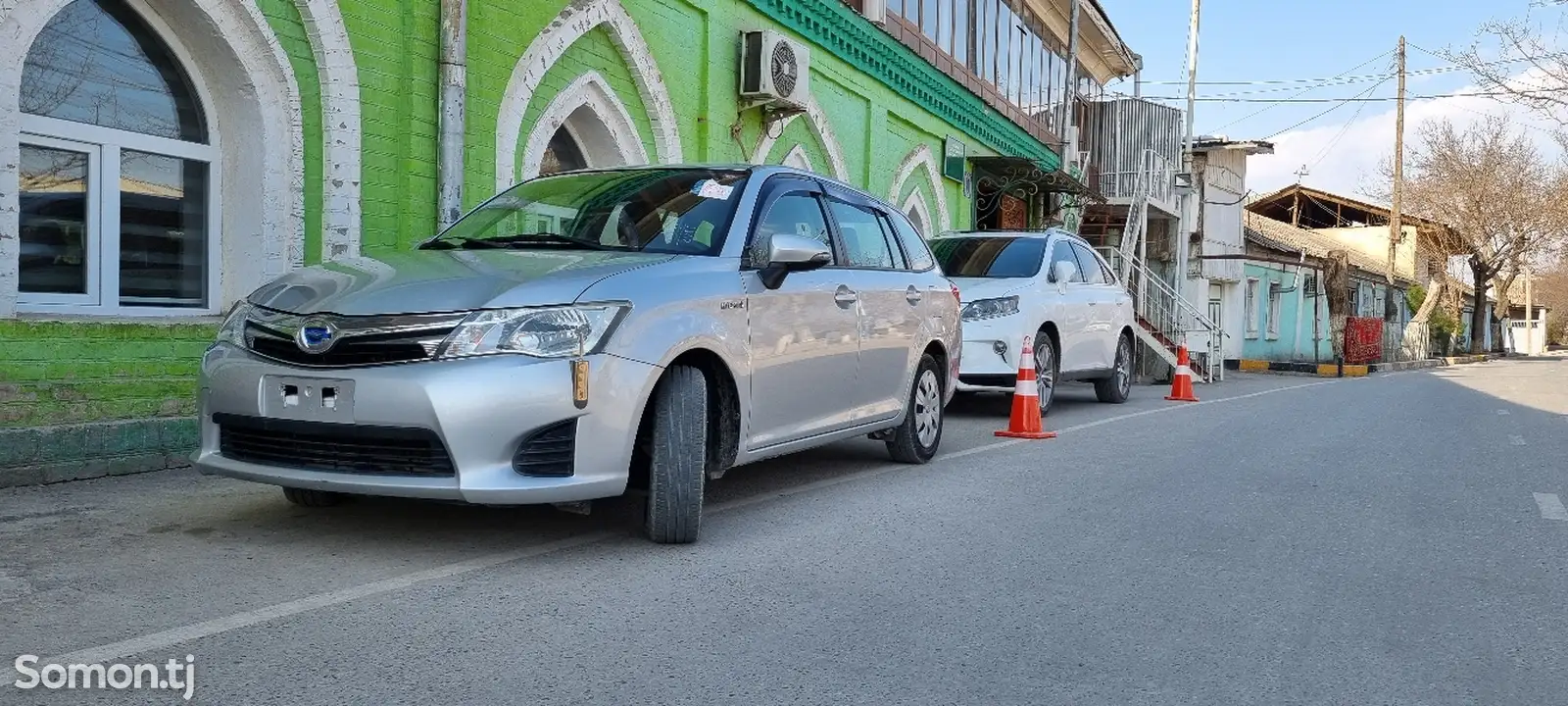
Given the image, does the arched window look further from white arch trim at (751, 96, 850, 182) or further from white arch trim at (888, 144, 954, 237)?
white arch trim at (888, 144, 954, 237)

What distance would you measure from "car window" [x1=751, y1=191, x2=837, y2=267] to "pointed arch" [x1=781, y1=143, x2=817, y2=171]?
25.6 feet

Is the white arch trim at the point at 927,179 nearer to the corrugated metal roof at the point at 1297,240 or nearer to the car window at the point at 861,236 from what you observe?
the car window at the point at 861,236

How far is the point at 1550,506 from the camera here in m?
6.73

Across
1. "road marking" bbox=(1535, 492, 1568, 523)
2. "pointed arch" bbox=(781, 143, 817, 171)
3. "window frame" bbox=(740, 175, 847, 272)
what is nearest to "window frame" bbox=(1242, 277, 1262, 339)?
"pointed arch" bbox=(781, 143, 817, 171)

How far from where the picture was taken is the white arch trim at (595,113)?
380 inches

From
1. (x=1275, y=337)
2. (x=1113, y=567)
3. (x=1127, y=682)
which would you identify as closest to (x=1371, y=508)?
(x=1113, y=567)

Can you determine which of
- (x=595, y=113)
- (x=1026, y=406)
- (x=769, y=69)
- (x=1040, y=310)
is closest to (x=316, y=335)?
(x=1026, y=406)

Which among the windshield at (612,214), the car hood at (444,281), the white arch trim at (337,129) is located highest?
the white arch trim at (337,129)

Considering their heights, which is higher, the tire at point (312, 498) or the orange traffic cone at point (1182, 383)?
the orange traffic cone at point (1182, 383)

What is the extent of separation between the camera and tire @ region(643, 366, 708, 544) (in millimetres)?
4691

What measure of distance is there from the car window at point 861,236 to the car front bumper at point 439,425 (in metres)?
2.34

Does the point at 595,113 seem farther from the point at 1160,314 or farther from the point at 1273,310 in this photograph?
the point at 1273,310

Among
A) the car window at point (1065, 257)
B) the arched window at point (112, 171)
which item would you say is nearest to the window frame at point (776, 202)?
the arched window at point (112, 171)

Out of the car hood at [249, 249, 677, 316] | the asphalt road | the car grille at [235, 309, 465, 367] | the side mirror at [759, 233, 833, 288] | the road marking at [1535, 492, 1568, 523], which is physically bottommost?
the asphalt road
